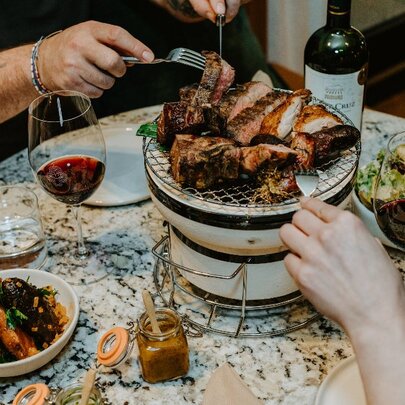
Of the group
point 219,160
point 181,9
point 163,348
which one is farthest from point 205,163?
point 181,9

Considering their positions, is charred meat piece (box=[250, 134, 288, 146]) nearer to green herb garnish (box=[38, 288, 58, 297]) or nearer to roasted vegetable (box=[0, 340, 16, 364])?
green herb garnish (box=[38, 288, 58, 297])

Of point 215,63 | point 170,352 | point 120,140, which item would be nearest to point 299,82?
point 120,140

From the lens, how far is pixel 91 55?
5.62 feet

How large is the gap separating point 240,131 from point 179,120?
0.46 feet

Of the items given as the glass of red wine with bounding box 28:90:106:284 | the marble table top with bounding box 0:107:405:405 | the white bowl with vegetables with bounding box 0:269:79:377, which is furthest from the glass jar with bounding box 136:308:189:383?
the glass of red wine with bounding box 28:90:106:284

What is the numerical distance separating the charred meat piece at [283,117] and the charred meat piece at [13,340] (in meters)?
0.68

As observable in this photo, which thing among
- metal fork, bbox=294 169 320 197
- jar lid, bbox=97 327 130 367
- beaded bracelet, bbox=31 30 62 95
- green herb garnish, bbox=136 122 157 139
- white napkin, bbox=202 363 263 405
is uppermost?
metal fork, bbox=294 169 320 197

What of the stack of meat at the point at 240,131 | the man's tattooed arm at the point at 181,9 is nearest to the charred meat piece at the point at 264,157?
the stack of meat at the point at 240,131

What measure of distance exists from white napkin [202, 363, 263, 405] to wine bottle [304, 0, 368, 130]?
786 mm

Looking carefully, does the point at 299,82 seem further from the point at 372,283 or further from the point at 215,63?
the point at 372,283

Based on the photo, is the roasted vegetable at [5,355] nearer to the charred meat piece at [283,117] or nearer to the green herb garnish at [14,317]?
the green herb garnish at [14,317]

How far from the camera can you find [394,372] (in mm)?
1049

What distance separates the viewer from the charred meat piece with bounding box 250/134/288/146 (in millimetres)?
1438

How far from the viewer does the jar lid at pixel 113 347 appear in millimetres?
1370
